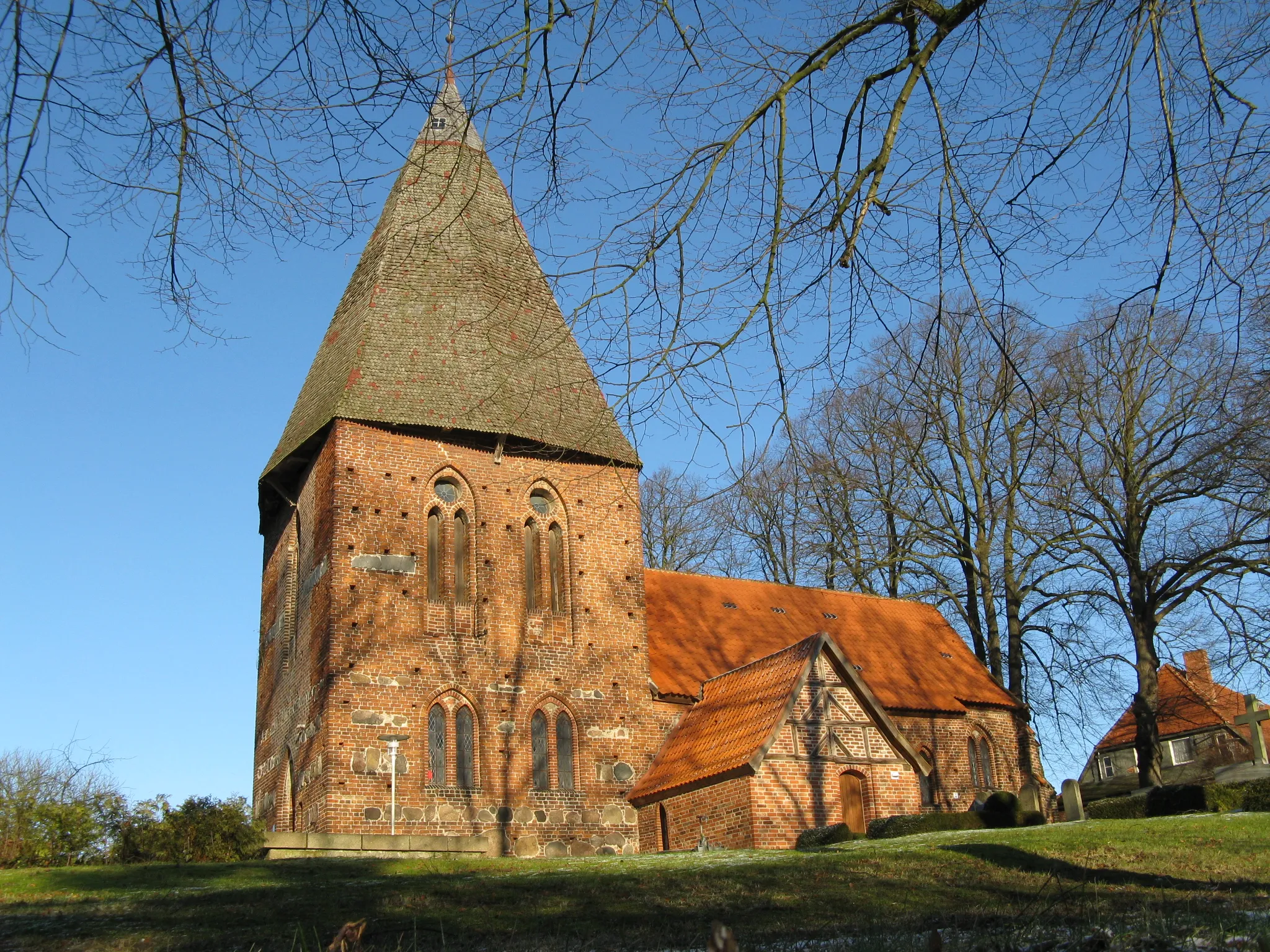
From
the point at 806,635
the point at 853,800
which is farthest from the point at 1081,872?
the point at 806,635

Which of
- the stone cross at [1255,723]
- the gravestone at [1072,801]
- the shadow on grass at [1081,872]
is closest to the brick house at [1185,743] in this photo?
the stone cross at [1255,723]

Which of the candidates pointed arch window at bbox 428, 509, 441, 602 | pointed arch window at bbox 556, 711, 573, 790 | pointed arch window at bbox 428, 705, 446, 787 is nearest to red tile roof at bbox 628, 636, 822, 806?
pointed arch window at bbox 556, 711, 573, 790

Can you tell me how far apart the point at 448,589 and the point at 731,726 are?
5268mm

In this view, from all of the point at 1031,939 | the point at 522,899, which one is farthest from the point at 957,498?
the point at 1031,939

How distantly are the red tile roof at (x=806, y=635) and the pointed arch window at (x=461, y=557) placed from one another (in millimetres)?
4194

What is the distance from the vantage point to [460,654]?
21516 millimetres

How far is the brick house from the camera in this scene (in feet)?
121

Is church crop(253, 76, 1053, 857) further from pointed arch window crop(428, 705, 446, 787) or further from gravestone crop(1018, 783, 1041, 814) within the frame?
gravestone crop(1018, 783, 1041, 814)

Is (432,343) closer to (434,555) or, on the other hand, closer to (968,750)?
(434,555)

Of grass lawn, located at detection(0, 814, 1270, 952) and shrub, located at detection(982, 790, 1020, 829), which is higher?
shrub, located at detection(982, 790, 1020, 829)

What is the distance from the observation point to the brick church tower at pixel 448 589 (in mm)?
20547

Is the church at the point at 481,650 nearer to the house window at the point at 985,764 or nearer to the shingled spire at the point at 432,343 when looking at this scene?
the shingled spire at the point at 432,343

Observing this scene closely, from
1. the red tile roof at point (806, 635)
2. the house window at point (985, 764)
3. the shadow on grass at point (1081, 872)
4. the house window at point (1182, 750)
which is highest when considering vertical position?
the red tile roof at point (806, 635)

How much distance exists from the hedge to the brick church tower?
883cm
